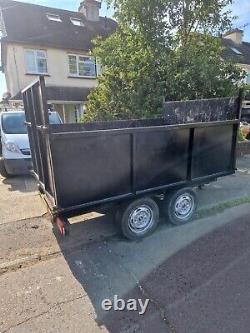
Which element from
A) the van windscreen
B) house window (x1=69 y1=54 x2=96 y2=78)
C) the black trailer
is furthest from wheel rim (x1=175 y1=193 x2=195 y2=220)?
house window (x1=69 y1=54 x2=96 y2=78)

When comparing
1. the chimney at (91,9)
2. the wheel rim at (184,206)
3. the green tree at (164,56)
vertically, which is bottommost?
the wheel rim at (184,206)

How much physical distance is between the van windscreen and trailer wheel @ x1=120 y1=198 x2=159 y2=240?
16.8 feet

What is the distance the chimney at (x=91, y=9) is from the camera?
839 inches

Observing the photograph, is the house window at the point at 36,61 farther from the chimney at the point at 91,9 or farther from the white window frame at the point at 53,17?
the chimney at the point at 91,9

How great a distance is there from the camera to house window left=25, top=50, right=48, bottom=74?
16.1 meters

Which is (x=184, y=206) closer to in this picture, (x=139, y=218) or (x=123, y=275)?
(x=139, y=218)

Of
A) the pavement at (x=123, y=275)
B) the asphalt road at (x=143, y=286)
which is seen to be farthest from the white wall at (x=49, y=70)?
the asphalt road at (x=143, y=286)

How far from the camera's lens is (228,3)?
7.68 meters

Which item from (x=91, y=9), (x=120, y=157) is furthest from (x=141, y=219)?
(x=91, y=9)

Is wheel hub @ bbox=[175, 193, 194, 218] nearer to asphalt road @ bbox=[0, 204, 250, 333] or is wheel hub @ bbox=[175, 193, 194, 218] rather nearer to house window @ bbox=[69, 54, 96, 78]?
asphalt road @ bbox=[0, 204, 250, 333]

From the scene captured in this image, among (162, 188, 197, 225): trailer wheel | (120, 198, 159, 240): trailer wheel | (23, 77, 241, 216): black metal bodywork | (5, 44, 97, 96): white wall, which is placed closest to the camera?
(23, 77, 241, 216): black metal bodywork

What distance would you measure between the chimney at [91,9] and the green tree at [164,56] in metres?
15.8

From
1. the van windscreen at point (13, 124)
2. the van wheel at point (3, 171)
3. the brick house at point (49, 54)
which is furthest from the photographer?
the brick house at point (49, 54)

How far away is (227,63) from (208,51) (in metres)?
0.70
